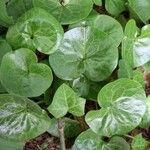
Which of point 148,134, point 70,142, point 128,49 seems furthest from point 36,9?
point 148,134

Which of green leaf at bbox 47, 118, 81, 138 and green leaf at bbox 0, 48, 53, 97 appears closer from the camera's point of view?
green leaf at bbox 0, 48, 53, 97

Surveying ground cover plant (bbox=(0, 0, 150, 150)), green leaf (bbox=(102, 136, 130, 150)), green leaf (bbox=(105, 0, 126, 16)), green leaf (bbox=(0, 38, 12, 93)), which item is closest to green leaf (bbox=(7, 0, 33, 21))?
ground cover plant (bbox=(0, 0, 150, 150))

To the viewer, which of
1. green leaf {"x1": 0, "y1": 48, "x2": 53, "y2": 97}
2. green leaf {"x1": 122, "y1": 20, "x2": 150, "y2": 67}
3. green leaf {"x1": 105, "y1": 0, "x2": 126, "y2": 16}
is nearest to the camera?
green leaf {"x1": 0, "y1": 48, "x2": 53, "y2": 97}

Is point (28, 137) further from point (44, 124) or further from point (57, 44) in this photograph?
point (57, 44)

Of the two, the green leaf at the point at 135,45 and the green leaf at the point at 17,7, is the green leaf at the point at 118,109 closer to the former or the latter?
the green leaf at the point at 135,45

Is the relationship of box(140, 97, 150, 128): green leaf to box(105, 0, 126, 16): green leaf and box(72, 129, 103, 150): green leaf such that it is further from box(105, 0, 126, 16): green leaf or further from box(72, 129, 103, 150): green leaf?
box(105, 0, 126, 16): green leaf

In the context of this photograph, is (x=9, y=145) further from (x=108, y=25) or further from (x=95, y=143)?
(x=108, y=25)
